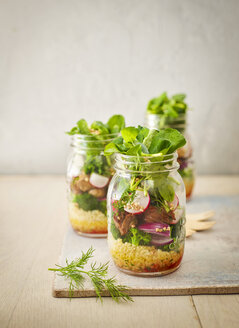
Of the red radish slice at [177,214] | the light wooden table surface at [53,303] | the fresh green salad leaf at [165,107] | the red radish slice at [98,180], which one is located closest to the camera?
the light wooden table surface at [53,303]

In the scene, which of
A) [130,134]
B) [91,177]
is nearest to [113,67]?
[91,177]

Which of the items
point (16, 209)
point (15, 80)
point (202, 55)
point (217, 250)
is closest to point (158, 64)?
point (202, 55)

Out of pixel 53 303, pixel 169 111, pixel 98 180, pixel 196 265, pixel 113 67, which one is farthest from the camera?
pixel 113 67

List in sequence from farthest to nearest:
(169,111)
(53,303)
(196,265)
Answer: (169,111)
(196,265)
(53,303)

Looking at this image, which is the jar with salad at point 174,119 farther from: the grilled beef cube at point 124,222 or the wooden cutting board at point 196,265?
the grilled beef cube at point 124,222

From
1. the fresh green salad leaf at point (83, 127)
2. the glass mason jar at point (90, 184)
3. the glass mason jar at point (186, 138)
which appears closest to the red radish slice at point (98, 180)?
the glass mason jar at point (90, 184)

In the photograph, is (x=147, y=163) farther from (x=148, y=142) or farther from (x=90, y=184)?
Answer: (x=90, y=184)

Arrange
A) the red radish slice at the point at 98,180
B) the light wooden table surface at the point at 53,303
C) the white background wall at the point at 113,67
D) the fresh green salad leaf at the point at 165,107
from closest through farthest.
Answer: the light wooden table surface at the point at 53,303 < the red radish slice at the point at 98,180 < the fresh green salad leaf at the point at 165,107 < the white background wall at the point at 113,67
